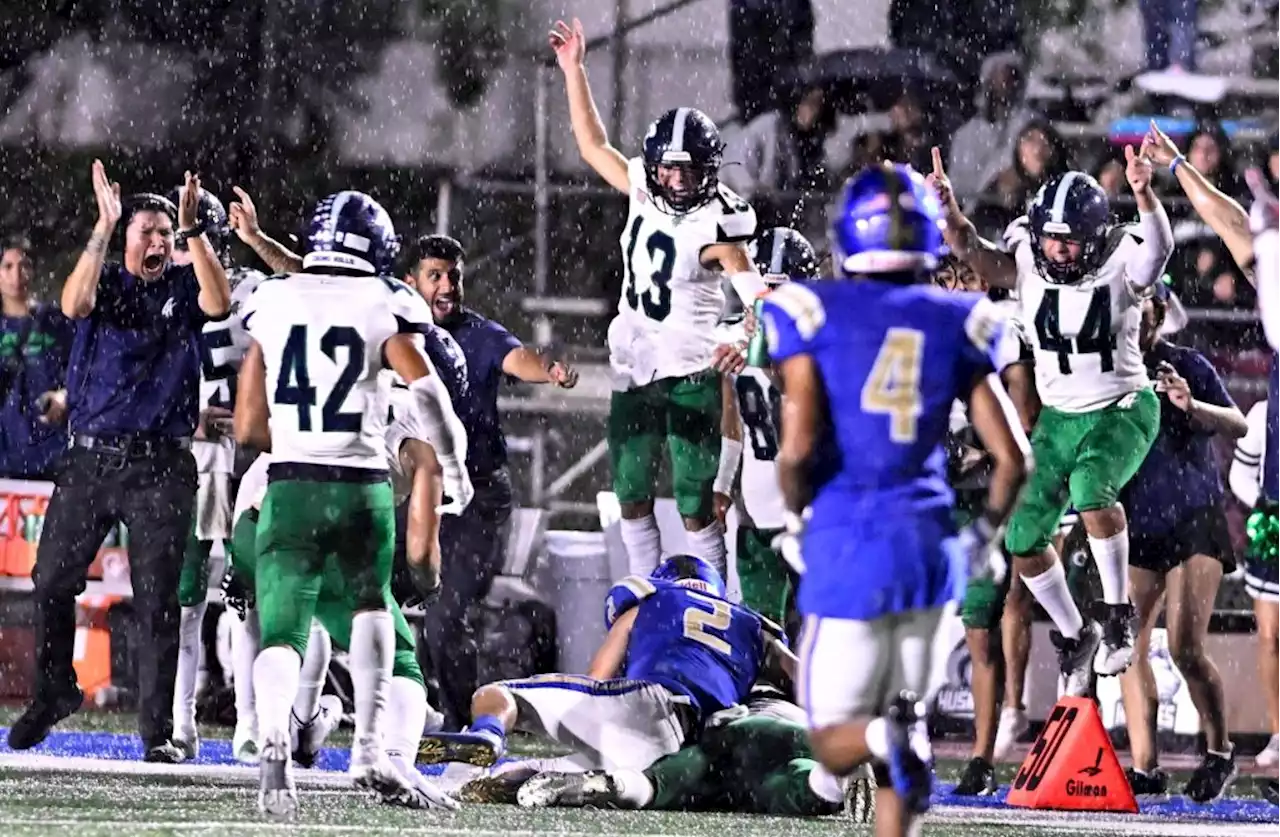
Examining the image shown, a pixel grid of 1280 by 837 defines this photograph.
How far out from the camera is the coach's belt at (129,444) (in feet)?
28.2

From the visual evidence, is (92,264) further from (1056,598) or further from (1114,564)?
(1114,564)

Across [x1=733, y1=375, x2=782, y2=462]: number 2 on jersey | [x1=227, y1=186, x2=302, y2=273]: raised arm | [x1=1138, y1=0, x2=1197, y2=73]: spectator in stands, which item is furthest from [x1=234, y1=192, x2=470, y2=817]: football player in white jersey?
[x1=1138, y1=0, x2=1197, y2=73]: spectator in stands

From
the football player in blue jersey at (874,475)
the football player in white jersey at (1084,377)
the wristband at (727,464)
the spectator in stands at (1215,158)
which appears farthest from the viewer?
the spectator in stands at (1215,158)

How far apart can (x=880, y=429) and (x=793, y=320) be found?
0.29 meters

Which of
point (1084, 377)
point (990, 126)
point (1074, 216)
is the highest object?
point (990, 126)

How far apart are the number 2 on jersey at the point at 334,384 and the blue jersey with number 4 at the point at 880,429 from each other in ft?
6.23

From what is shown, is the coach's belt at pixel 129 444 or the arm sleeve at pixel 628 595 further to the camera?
A: the coach's belt at pixel 129 444

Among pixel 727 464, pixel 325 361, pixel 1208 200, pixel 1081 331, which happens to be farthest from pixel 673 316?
pixel 325 361

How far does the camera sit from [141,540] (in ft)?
28.3

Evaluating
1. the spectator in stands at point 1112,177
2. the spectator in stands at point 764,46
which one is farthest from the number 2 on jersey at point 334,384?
the spectator in stands at point 1112,177

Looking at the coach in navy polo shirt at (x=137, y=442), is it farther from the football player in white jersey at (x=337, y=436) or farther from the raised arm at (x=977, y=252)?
the raised arm at (x=977, y=252)

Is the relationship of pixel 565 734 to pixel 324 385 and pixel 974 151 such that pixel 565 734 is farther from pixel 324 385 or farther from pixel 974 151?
pixel 974 151

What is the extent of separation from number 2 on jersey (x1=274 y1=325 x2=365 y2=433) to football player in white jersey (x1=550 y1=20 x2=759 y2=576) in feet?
7.58

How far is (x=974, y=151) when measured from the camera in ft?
42.7
